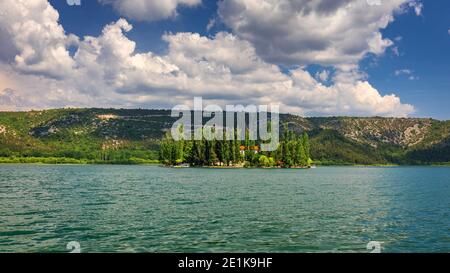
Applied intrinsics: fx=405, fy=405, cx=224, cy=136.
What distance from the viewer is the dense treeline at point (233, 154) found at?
182 m

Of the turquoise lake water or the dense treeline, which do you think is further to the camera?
the dense treeline

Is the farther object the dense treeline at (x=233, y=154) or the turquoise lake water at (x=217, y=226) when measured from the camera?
the dense treeline at (x=233, y=154)

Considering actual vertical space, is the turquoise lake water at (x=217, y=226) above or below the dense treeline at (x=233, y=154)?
below

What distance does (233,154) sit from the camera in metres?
181

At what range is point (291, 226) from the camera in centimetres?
2792

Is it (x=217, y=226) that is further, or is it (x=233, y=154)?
(x=233, y=154)

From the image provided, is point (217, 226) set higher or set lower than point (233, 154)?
lower

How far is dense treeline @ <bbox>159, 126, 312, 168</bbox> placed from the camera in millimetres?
182125
